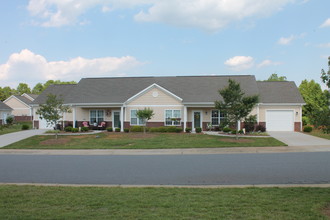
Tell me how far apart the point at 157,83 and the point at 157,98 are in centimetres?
469

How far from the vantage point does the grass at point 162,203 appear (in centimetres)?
582

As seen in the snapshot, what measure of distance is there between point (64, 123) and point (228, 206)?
30.1 metres

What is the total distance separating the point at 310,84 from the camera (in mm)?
41500

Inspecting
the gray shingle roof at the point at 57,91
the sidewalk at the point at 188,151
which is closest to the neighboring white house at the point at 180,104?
the gray shingle roof at the point at 57,91

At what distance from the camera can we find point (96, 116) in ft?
110

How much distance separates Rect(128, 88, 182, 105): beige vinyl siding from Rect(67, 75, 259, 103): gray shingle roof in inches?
47.7

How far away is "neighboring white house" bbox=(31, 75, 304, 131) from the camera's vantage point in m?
30.8

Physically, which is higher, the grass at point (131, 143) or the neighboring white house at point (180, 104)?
the neighboring white house at point (180, 104)

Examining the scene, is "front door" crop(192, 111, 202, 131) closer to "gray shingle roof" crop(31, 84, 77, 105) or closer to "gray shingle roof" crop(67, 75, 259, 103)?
"gray shingle roof" crop(67, 75, 259, 103)

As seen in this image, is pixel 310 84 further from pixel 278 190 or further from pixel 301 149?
pixel 278 190

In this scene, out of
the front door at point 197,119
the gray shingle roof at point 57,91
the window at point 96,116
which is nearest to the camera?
the front door at point 197,119

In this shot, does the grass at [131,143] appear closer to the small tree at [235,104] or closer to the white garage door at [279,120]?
the small tree at [235,104]

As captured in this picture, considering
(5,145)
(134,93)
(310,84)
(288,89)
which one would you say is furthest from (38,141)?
(310,84)

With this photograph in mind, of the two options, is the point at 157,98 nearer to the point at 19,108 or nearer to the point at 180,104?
the point at 180,104
